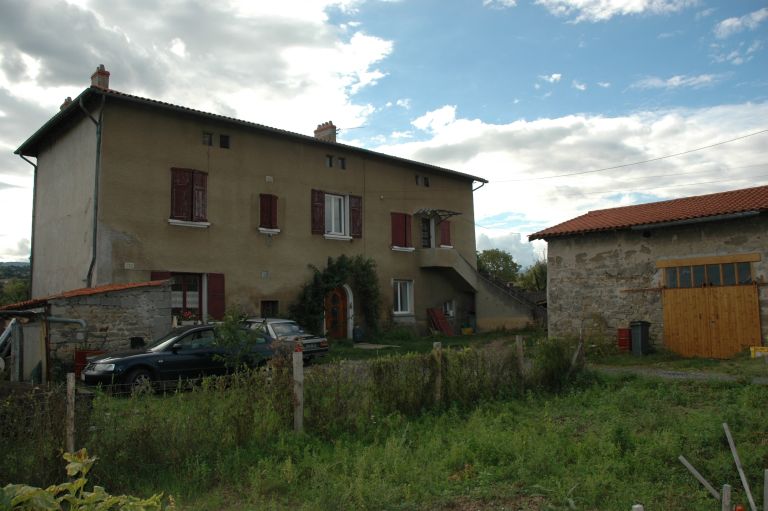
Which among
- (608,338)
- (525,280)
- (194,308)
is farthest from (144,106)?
(525,280)

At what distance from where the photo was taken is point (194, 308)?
1695 cm

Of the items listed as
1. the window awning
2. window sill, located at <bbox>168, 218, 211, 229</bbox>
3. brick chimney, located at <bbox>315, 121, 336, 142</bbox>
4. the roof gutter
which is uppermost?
brick chimney, located at <bbox>315, 121, 336, 142</bbox>

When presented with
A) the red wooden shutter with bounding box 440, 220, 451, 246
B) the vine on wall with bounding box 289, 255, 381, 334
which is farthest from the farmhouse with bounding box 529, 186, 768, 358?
the red wooden shutter with bounding box 440, 220, 451, 246

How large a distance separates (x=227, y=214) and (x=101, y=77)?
5.31 meters

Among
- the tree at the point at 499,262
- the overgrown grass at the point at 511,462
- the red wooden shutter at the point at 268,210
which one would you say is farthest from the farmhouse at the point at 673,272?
the tree at the point at 499,262

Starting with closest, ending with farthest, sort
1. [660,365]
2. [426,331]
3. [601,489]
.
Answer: [601,489] < [660,365] < [426,331]

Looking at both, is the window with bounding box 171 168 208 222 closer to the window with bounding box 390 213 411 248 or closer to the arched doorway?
the arched doorway

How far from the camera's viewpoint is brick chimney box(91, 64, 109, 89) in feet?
56.5

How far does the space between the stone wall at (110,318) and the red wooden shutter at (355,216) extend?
848cm

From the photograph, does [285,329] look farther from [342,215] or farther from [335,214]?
[342,215]

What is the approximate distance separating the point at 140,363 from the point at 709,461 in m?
9.19

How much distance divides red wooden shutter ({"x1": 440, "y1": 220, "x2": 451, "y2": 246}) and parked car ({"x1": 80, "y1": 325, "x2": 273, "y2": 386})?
13491 millimetres

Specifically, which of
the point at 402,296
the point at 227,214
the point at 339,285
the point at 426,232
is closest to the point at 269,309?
the point at 339,285

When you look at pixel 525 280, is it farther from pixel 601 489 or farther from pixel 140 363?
pixel 601 489
